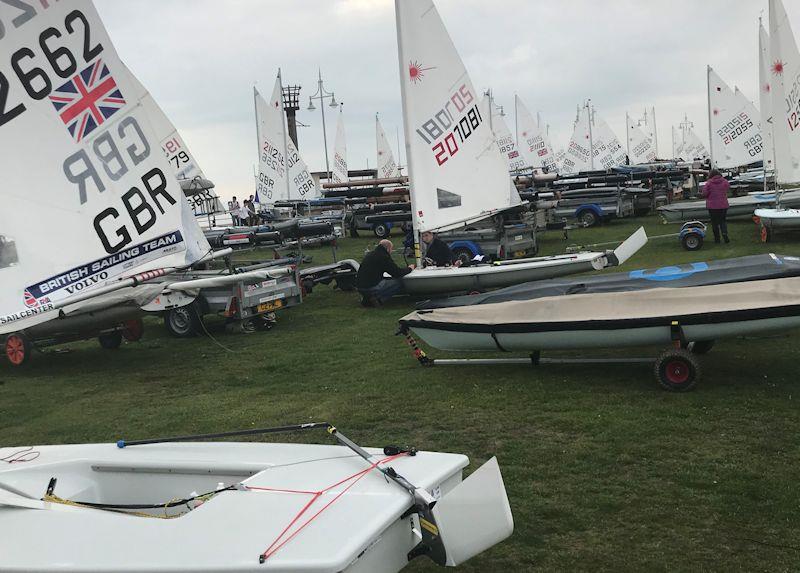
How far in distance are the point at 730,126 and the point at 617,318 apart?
26540mm

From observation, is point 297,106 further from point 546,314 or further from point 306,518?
point 306,518

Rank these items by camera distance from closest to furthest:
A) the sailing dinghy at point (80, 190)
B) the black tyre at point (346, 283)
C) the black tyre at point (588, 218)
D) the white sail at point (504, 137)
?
the sailing dinghy at point (80, 190), the black tyre at point (346, 283), the black tyre at point (588, 218), the white sail at point (504, 137)

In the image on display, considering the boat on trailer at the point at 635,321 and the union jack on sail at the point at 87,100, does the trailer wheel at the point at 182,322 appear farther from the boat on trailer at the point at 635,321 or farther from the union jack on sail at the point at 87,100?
the boat on trailer at the point at 635,321

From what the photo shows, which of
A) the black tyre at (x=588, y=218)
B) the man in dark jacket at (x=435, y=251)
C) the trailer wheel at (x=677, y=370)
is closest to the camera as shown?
the trailer wheel at (x=677, y=370)

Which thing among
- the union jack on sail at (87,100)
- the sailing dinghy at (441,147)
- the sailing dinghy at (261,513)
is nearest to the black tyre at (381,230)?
the sailing dinghy at (441,147)

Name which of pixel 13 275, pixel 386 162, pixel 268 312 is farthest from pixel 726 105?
pixel 13 275

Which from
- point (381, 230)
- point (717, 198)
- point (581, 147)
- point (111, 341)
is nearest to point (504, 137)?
point (581, 147)

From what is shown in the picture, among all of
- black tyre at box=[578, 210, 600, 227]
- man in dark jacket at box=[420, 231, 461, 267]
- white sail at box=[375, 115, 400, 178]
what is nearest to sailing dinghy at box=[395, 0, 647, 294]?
man in dark jacket at box=[420, 231, 461, 267]

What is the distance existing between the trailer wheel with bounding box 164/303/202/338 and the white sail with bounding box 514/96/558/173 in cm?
3784

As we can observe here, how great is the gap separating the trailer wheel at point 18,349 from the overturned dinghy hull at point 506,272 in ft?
16.7

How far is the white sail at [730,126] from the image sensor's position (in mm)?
29109

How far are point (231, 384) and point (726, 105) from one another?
27434 millimetres

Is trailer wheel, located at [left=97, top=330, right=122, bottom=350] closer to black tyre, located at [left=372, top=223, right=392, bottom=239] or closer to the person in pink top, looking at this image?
the person in pink top

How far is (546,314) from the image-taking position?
6781mm
